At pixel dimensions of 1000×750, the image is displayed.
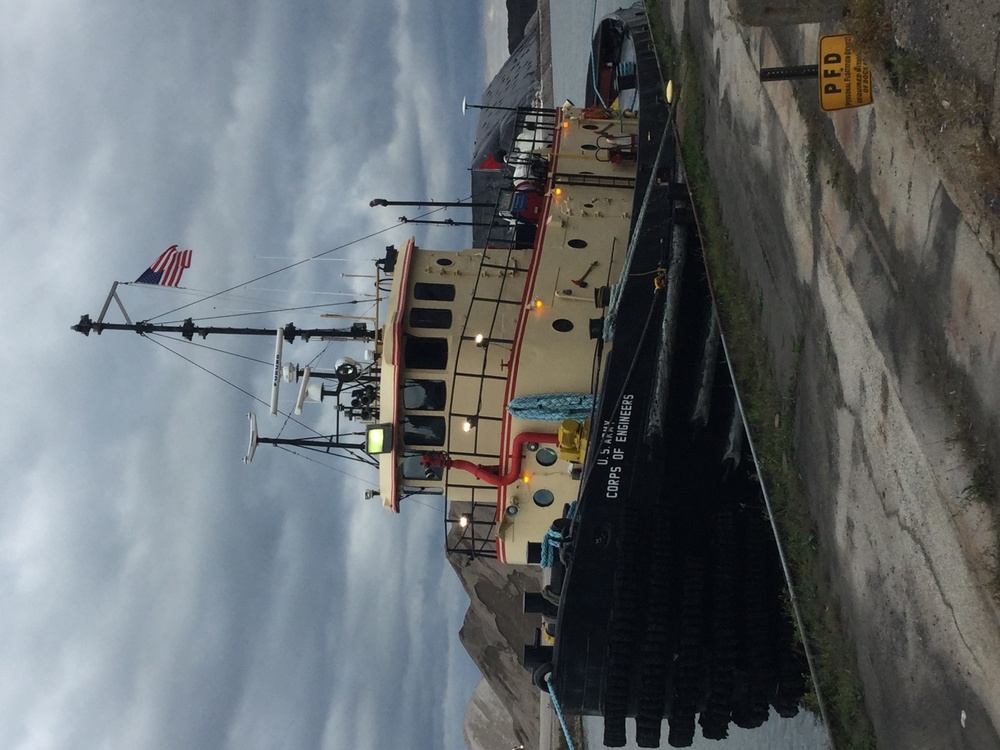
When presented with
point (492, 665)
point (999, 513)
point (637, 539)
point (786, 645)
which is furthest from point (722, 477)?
point (492, 665)

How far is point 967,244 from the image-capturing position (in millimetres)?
3775

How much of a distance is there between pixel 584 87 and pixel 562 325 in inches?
700

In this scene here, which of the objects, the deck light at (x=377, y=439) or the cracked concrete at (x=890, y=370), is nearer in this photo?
the cracked concrete at (x=890, y=370)

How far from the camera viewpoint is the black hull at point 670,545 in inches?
289

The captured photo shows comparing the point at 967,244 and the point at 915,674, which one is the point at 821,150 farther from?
the point at 915,674

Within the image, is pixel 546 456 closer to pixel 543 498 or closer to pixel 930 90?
pixel 543 498

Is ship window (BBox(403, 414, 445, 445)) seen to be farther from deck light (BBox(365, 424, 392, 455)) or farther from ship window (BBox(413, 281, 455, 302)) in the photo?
ship window (BBox(413, 281, 455, 302))

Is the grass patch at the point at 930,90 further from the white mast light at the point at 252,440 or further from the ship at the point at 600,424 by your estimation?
the white mast light at the point at 252,440

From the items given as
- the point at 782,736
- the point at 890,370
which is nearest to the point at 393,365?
the point at 782,736

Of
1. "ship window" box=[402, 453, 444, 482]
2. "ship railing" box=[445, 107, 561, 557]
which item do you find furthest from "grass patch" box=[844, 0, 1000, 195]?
"ship window" box=[402, 453, 444, 482]

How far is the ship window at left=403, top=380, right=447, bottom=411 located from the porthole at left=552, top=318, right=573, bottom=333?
169 centimetres

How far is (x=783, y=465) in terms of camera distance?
6.21 m

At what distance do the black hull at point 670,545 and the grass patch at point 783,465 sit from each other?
0.76 metres

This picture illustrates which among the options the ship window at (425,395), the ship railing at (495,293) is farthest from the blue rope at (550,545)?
the ship window at (425,395)
